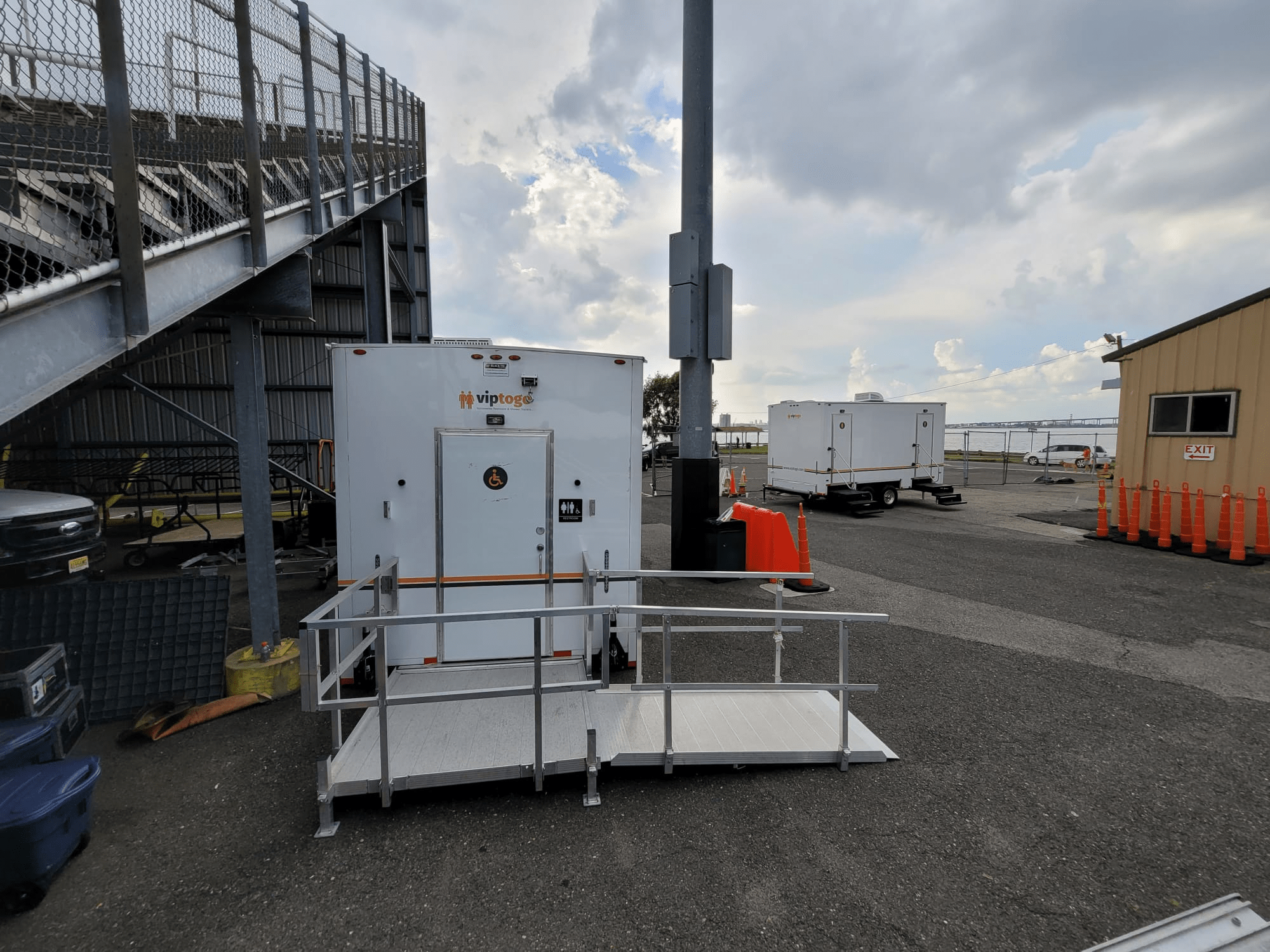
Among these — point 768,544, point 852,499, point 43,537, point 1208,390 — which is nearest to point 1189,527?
point 1208,390

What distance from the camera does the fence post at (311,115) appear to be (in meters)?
4.93

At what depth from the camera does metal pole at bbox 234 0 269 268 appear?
12.8 ft

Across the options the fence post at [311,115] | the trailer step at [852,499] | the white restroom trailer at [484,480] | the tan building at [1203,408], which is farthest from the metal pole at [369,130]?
the tan building at [1203,408]

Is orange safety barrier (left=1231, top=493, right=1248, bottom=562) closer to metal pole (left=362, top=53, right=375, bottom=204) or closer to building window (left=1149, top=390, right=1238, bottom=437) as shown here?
building window (left=1149, top=390, right=1238, bottom=437)

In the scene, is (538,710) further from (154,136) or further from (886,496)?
(886,496)

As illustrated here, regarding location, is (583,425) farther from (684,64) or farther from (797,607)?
(684,64)

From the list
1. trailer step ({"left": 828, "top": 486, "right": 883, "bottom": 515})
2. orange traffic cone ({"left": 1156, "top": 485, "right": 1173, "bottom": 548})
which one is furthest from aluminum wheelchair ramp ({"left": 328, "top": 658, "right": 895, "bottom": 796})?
trailer step ({"left": 828, "top": 486, "right": 883, "bottom": 515})

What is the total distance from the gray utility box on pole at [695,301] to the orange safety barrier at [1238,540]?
860 centimetres

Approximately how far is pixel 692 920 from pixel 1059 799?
2429 mm

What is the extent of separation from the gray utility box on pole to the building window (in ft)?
28.3

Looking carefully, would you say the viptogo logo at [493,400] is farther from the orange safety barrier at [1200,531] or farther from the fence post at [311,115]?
the orange safety barrier at [1200,531]

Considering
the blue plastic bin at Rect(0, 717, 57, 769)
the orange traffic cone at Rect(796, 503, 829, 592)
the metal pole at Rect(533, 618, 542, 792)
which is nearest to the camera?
the blue plastic bin at Rect(0, 717, 57, 769)

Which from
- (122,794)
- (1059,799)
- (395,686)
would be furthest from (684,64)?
(122,794)

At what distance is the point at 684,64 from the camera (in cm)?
841
